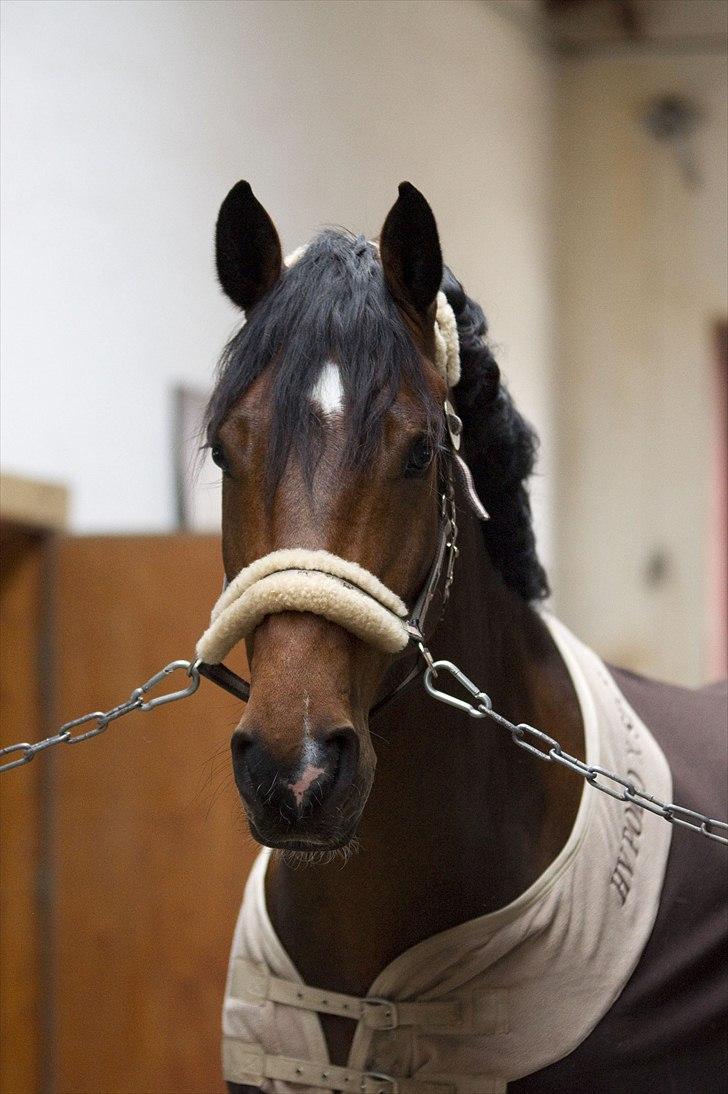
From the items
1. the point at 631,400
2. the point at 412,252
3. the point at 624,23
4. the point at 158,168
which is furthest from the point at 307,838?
the point at 631,400

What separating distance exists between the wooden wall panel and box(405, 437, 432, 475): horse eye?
4.59 ft

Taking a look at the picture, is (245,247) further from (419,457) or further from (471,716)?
(471,716)

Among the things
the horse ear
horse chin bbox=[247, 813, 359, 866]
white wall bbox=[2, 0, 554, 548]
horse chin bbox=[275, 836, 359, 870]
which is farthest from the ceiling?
horse chin bbox=[247, 813, 359, 866]

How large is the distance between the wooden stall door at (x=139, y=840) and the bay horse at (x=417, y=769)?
934mm

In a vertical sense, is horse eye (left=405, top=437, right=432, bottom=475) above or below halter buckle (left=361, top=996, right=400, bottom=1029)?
above

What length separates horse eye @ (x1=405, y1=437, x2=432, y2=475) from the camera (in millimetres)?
1308

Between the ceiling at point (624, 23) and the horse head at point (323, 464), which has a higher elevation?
the ceiling at point (624, 23)

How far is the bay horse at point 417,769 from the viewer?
Answer: 125 centimetres

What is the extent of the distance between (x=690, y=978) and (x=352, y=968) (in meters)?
0.41

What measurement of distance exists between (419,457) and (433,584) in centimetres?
14

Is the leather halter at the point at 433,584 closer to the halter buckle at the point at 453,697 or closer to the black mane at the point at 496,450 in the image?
the halter buckle at the point at 453,697

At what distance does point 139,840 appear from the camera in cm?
263

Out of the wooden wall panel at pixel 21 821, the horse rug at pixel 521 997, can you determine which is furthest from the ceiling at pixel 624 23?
the horse rug at pixel 521 997

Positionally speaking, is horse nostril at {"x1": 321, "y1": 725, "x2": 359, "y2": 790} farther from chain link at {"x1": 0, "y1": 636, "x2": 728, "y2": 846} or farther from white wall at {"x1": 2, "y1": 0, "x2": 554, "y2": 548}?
white wall at {"x1": 2, "y1": 0, "x2": 554, "y2": 548}
